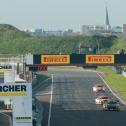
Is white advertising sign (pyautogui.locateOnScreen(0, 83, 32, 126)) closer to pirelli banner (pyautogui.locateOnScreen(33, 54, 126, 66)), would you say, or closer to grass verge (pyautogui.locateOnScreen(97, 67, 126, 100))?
pirelli banner (pyautogui.locateOnScreen(33, 54, 126, 66))

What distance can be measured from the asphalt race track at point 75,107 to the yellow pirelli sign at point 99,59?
16.9 ft

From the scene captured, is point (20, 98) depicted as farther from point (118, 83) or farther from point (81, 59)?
point (118, 83)

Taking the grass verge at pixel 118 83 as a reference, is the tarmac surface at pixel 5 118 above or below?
above

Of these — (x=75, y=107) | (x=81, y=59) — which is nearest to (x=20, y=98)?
(x=81, y=59)

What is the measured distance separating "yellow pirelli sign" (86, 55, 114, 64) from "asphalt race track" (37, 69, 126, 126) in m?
5.14

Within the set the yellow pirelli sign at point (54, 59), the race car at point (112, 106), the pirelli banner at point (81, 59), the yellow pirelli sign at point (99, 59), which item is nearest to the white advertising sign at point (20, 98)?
the pirelli banner at point (81, 59)

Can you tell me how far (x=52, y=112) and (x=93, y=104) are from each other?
12778 mm

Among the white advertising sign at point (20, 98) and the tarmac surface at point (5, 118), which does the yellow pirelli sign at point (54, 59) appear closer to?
the tarmac surface at point (5, 118)

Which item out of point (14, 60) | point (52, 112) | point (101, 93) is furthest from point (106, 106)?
point (101, 93)

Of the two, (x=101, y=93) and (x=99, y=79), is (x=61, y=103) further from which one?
(x=99, y=79)

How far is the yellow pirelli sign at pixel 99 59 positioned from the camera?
75.1m

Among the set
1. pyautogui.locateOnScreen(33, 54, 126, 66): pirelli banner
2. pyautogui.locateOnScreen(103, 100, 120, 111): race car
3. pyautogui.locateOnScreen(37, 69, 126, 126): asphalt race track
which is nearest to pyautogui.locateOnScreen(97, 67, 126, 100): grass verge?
pyautogui.locateOnScreen(37, 69, 126, 126): asphalt race track

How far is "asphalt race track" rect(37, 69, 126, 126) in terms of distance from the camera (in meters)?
66.6

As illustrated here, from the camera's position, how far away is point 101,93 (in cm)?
11044
